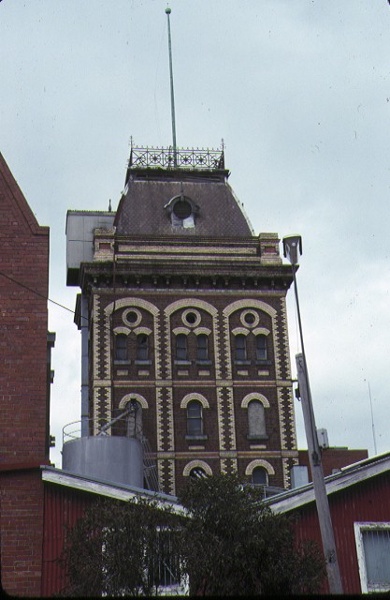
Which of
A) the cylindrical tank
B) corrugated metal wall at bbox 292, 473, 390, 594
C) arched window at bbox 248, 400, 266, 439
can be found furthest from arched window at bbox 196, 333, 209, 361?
corrugated metal wall at bbox 292, 473, 390, 594

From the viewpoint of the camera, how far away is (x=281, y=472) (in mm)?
45438

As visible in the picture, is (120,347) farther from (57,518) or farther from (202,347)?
(57,518)

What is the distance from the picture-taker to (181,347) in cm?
4838

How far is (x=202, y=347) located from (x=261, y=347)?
10.7 ft

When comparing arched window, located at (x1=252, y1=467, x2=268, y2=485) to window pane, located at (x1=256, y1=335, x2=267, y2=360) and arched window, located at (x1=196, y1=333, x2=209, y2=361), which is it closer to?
window pane, located at (x1=256, y1=335, x2=267, y2=360)

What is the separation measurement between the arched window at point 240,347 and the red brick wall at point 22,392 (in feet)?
102

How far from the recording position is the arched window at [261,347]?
48.7 m

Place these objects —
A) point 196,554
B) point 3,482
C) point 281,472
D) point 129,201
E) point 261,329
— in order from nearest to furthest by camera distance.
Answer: point 196,554 < point 3,482 < point 281,472 < point 261,329 < point 129,201


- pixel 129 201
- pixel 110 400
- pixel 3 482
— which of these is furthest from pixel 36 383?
pixel 129 201

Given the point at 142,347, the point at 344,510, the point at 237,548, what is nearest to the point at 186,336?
the point at 142,347

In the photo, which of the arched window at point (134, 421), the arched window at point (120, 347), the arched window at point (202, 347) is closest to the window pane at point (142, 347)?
the arched window at point (120, 347)

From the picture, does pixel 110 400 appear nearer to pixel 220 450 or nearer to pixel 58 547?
pixel 220 450

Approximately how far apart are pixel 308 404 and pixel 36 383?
5518mm

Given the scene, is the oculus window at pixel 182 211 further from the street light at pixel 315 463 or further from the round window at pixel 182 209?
the street light at pixel 315 463
